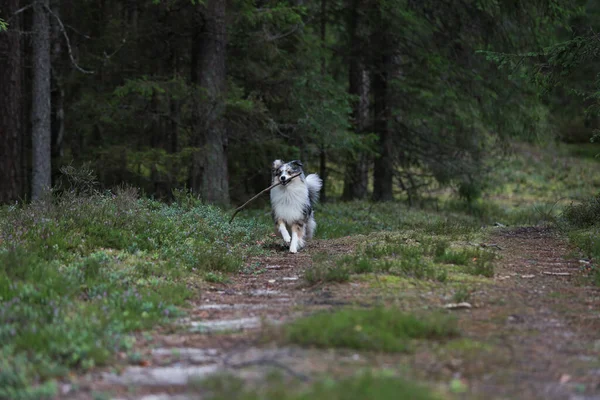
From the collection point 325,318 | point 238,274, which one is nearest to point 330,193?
point 238,274

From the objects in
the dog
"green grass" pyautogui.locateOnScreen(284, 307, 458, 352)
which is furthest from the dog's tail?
"green grass" pyautogui.locateOnScreen(284, 307, 458, 352)

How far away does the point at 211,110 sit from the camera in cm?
1775

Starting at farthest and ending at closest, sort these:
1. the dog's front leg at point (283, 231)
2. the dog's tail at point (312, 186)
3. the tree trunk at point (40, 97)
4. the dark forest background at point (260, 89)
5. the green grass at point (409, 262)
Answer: the dark forest background at point (260, 89) < the tree trunk at point (40, 97) < the dog's tail at point (312, 186) < the dog's front leg at point (283, 231) < the green grass at point (409, 262)

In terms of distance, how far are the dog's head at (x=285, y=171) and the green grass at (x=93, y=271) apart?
127cm

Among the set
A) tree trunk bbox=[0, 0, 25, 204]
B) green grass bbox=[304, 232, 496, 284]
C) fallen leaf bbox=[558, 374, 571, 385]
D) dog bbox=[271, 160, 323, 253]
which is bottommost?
fallen leaf bbox=[558, 374, 571, 385]

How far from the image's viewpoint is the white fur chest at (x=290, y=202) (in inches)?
511

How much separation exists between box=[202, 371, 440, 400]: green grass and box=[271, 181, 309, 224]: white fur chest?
8132 mm

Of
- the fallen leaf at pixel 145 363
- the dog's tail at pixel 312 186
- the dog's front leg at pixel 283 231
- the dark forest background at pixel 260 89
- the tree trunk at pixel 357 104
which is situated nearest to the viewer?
the fallen leaf at pixel 145 363

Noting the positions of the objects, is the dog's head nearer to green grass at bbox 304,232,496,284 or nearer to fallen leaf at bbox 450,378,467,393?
green grass at bbox 304,232,496,284

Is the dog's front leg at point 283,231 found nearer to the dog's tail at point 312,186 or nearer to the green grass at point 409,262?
the dog's tail at point 312,186

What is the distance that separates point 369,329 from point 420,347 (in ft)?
1.55

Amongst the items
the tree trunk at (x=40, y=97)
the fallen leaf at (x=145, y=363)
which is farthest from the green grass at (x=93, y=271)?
the tree trunk at (x=40, y=97)

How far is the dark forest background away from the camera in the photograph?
17797mm

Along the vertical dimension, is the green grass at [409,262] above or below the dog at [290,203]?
below
